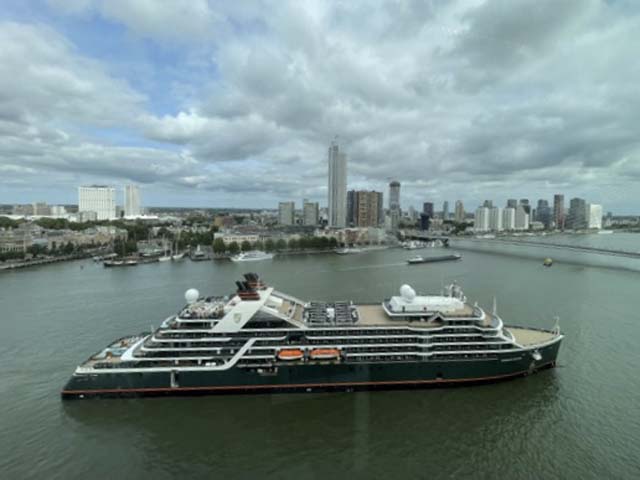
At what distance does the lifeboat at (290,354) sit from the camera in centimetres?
952

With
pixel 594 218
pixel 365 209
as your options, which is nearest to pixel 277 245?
pixel 365 209

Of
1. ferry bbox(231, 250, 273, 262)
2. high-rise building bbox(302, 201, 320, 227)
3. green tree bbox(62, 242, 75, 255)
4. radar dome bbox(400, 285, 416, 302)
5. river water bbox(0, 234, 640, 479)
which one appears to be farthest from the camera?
high-rise building bbox(302, 201, 320, 227)

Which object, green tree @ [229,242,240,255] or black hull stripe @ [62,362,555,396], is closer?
black hull stripe @ [62,362,555,396]

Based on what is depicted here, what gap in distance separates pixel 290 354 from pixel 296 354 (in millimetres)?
153

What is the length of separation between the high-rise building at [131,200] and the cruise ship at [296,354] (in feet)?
389

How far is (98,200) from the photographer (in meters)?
104

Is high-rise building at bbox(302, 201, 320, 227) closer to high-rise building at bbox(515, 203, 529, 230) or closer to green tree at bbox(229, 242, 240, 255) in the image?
green tree at bbox(229, 242, 240, 255)

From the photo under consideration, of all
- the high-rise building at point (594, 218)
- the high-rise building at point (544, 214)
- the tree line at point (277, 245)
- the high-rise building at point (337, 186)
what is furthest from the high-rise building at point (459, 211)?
the tree line at point (277, 245)

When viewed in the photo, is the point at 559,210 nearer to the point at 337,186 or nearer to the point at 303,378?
the point at 337,186

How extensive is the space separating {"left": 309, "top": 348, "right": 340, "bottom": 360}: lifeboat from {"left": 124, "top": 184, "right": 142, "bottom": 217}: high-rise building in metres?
121

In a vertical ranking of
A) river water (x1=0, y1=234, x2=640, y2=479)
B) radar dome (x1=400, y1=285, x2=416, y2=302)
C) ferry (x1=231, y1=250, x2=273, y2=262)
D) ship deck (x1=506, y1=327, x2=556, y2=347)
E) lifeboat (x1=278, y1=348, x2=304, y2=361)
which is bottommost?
river water (x1=0, y1=234, x2=640, y2=479)

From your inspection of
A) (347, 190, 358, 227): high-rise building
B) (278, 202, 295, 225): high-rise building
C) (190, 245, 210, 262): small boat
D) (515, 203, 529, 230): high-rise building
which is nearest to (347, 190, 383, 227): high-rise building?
(347, 190, 358, 227): high-rise building

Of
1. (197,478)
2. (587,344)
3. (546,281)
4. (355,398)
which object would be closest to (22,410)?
(197,478)

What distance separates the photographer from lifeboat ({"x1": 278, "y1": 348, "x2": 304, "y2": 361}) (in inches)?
375
